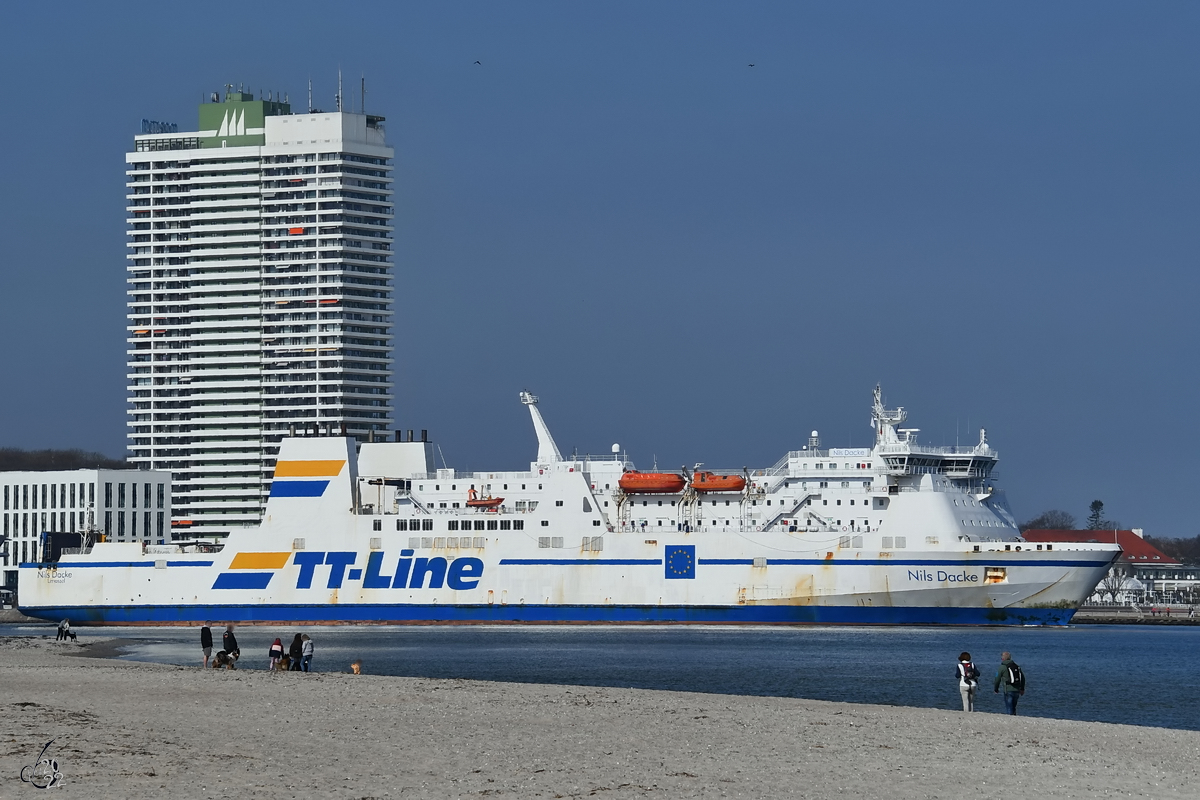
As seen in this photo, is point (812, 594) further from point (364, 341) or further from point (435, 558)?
point (364, 341)

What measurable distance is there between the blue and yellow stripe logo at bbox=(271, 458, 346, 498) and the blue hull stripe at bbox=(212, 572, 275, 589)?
2.52m

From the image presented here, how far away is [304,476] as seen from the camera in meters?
54.0

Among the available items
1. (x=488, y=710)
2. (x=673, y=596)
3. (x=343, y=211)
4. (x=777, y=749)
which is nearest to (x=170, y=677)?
(x=488, y=710)

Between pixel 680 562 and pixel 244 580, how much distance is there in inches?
550

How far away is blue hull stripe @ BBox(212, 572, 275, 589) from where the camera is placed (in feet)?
176

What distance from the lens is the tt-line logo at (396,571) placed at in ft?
171

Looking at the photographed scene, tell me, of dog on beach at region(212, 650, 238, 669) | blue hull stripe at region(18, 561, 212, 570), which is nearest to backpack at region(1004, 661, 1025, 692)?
dog on beach at region(212, 650, 238, 669)

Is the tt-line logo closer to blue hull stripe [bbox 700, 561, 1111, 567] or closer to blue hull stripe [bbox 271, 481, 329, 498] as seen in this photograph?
blue hull stripe [bbox 271, 481, 329, 498]

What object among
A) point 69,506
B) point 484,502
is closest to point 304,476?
point 484,502

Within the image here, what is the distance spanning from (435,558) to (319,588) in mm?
3896

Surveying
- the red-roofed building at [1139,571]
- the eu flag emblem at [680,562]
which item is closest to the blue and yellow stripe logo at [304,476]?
the eu flag emblem at [680,562]

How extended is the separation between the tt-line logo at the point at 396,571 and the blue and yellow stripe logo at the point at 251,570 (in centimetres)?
64

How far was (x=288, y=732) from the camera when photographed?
1842 cm

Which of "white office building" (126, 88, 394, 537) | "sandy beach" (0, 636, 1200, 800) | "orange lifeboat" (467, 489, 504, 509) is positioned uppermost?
"white office building" (126, 88, 394, 537)
